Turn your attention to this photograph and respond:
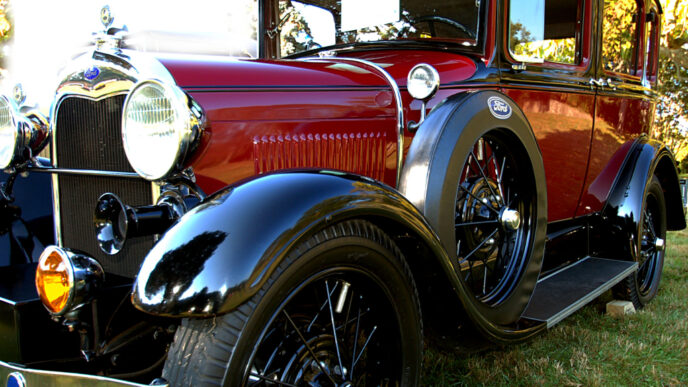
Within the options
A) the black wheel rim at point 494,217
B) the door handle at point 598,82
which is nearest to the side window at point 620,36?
Result: the door handle at point 598,82

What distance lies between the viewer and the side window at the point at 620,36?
315 centimetres

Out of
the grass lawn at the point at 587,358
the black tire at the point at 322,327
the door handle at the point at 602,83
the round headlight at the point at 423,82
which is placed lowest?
the grass lawn at the point at 587,358

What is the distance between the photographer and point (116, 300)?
1687 millimetres

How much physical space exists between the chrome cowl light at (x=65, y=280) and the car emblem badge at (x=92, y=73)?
67 centimetres

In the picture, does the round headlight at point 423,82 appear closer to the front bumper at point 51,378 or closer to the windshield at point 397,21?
the windshield at point 397,21

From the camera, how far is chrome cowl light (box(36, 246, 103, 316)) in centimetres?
142

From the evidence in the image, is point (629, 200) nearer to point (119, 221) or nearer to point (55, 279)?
point (119, 221)

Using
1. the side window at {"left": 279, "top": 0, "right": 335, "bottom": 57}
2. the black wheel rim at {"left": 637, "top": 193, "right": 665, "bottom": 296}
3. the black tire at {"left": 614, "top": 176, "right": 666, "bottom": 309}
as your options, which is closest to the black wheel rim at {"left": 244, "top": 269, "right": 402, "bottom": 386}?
the side window at {"left": 279, "top": 0, "right": 335, "bottom": 57}

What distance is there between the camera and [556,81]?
2.74 m

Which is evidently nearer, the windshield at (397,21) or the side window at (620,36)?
the windshield at (397,21)

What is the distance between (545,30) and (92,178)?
2.15 meters

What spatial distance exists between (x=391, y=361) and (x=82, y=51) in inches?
62.2

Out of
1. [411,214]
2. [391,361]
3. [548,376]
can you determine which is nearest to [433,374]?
[548,376]

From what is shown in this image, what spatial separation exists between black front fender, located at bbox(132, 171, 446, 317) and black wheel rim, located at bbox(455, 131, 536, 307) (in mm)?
873
